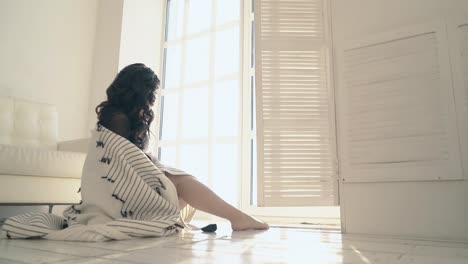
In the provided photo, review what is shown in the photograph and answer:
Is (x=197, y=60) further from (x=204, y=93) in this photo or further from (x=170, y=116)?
(x=170, y=116)

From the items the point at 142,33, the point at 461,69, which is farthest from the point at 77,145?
the point at 461,69

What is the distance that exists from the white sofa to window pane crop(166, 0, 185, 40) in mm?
1684

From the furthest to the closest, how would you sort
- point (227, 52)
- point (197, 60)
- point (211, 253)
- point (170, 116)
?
point (170, 116) < point (197, 60) < point (227, 52) < point (211, 253)

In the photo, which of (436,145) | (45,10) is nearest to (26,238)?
(436,145)

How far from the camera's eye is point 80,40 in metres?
3.68

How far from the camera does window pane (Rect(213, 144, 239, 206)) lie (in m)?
3.19

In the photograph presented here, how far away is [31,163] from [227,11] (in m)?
2.32

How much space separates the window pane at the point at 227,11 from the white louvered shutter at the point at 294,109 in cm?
157

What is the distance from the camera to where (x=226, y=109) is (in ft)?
11.0

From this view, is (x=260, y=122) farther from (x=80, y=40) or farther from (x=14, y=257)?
(x=80, y=40)

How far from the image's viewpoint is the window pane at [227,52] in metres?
3.40

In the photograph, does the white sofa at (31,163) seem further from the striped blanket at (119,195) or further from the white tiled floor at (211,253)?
the white tiled floor at (211,253)

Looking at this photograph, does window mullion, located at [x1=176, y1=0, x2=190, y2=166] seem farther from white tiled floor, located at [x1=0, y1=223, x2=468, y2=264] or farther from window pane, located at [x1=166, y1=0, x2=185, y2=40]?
white tiled floor, located at [x1=0, y1=223, x2=468, y2=264]

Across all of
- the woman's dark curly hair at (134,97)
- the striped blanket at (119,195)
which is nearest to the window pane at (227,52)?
the woman's dark curly hair at (134,97)
